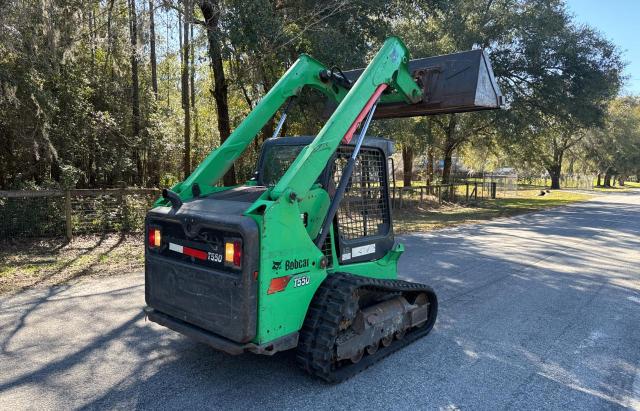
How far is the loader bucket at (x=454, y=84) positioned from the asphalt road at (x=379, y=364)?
2.44 metres

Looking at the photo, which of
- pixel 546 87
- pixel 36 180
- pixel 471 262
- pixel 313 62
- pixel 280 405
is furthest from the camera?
pixel 546 87

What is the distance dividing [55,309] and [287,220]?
365cm

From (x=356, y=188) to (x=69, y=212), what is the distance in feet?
24.6

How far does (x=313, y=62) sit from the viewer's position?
499 centimetres

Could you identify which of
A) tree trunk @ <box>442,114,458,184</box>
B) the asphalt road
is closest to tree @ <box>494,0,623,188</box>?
tree trunk @ <box>442,114,458,184</box>

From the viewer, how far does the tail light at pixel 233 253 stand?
3146 mm

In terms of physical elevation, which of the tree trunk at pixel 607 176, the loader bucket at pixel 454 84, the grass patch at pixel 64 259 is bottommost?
the grass patch at pixel 64 259

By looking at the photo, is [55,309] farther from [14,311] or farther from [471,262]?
[471,262]

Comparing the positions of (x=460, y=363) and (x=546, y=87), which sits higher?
(x=546, y=87)

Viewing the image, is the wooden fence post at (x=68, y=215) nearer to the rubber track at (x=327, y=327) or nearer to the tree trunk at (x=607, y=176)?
the rubber track at (x=327, y=327)

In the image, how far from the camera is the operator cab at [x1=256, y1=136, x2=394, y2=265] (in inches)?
160

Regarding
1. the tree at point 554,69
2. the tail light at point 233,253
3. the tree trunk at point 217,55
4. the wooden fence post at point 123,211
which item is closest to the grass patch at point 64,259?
the wooden fence post at point 123,211

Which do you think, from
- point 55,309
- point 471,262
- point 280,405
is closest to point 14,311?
point 55,309

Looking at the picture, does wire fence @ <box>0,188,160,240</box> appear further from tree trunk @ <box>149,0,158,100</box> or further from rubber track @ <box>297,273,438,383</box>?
rubber track @ <box>297,273,438,383</box>
